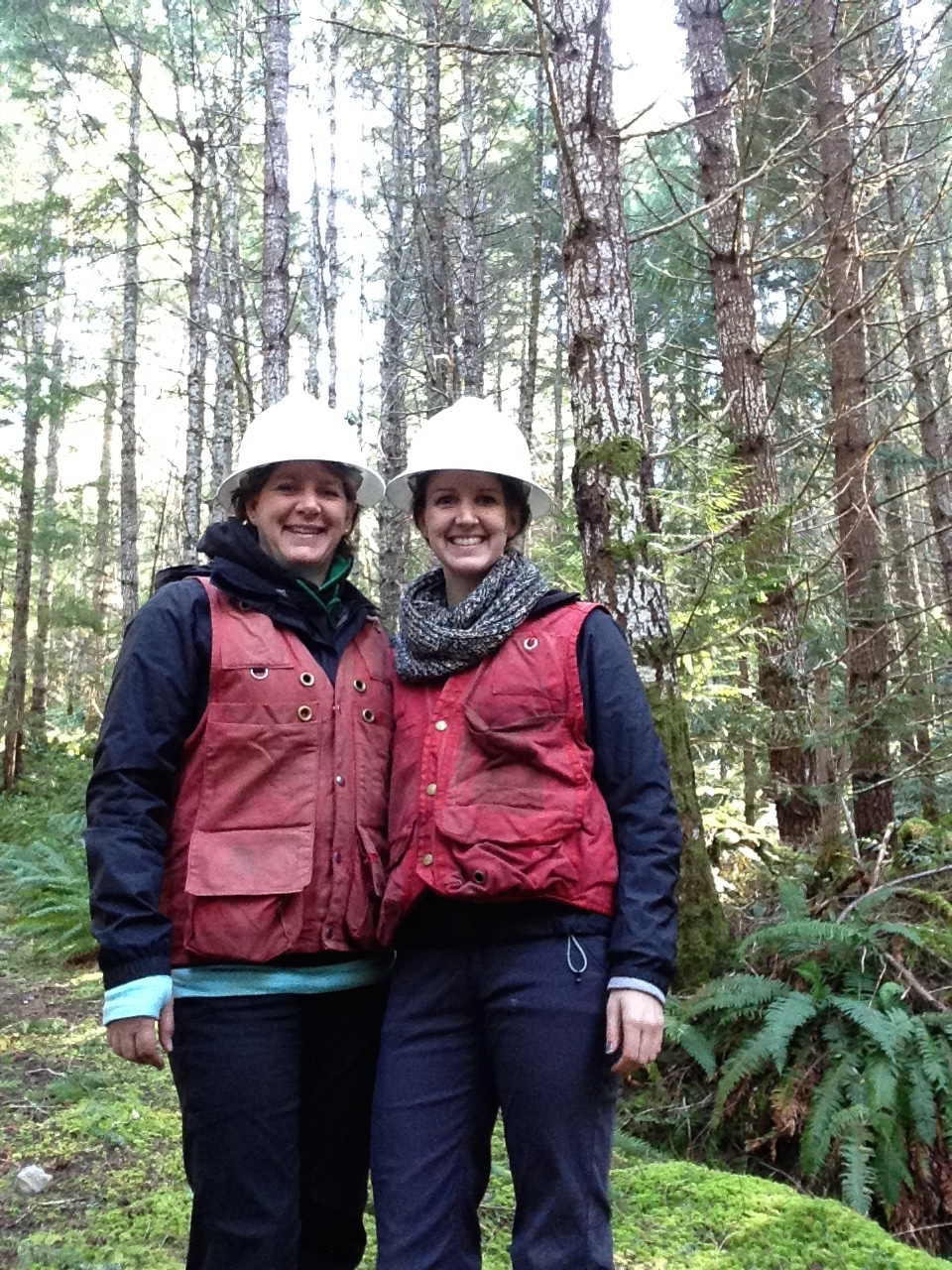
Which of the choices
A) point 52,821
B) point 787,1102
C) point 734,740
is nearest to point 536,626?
point 787,1102

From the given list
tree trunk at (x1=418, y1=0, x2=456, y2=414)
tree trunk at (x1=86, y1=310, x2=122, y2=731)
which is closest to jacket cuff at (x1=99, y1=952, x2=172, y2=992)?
tree trunk at (x1=418, y1=0, x2=456, y2=414)

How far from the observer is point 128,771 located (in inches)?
84.9

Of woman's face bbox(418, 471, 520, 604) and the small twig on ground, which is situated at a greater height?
woman's face bbox(418, 471, 520, 604)

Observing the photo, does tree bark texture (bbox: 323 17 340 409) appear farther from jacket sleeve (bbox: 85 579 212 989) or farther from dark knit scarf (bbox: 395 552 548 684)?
jacket sleeve (bbox: 85 579 212 989)

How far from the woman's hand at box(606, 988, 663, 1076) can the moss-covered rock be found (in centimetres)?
144

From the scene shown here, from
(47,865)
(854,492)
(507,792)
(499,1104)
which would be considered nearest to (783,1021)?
(499,1104)

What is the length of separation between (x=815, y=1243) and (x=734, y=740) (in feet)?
11.3

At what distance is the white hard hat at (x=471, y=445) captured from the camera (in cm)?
259

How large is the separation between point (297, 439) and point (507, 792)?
1086mm

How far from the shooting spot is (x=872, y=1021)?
4020mm

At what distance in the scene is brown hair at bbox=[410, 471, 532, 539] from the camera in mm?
2701

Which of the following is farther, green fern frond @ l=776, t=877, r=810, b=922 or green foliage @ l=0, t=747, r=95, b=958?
green foliage @ l=0, t=747, r=95, b=958

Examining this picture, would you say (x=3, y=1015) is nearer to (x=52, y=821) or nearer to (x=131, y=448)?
(x=52, y=821)

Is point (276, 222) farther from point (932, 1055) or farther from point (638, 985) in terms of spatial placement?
point (638, 985)
